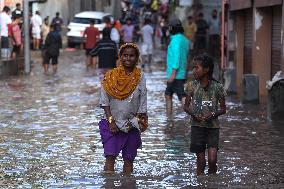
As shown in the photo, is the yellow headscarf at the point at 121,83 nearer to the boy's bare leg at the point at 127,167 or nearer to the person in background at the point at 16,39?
the boy's bare leg at the point at 127,167

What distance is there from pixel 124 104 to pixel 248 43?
14165 millimetres

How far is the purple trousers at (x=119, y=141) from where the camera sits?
9555 millimetres

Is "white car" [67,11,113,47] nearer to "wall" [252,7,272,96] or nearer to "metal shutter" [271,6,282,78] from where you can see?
"wall" [252,7,272,96]

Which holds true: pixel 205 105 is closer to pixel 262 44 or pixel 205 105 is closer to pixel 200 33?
pixel 262 44

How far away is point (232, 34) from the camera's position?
24.6m

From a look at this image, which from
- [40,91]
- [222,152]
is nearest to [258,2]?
[40,91]

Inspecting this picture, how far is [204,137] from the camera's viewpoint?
31.9ft

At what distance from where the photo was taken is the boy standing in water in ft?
31.5

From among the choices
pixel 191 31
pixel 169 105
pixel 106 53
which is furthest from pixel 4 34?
pixel 169 105

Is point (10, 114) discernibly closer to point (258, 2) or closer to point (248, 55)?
point (258, 2)

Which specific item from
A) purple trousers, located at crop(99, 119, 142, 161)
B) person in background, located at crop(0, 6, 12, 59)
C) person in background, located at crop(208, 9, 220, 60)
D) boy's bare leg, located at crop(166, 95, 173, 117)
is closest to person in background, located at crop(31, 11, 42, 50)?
person in background, located at crop(208, 9, 220, 60)

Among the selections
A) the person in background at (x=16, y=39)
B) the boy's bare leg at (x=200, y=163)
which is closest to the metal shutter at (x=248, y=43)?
the person in background at (x=16, y=39)

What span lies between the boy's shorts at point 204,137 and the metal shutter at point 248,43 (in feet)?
43.7

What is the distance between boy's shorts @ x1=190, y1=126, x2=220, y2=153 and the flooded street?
0.34 metres
